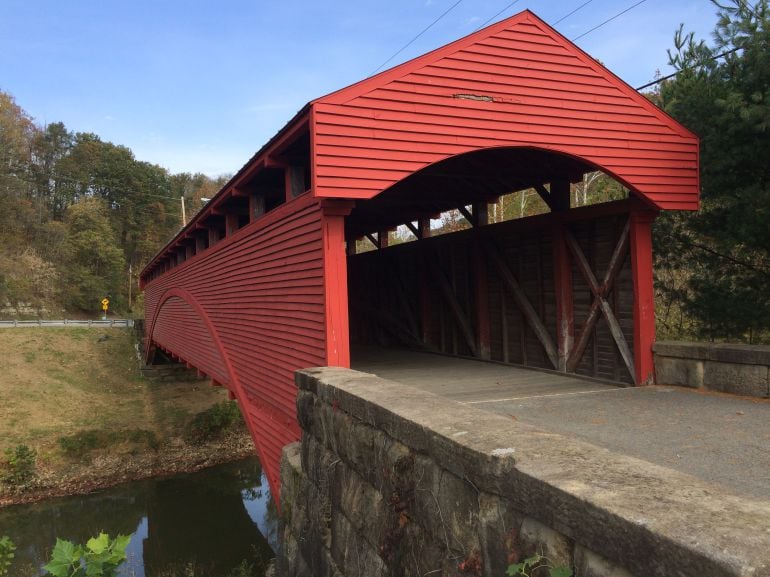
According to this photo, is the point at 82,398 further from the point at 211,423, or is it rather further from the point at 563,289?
the point at 563,289

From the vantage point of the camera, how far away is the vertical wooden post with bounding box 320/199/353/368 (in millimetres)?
5613

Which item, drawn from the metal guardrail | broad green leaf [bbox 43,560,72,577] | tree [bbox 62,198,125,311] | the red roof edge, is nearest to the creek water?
the red roof edge

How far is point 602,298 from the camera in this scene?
693 cm

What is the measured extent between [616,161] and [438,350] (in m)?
5.13

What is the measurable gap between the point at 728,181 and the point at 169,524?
14402 mm

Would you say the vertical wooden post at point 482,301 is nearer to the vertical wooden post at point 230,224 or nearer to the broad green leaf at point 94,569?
the vertical wooden post at point 230,224

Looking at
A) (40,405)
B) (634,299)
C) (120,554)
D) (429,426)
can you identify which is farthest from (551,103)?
(40,405)

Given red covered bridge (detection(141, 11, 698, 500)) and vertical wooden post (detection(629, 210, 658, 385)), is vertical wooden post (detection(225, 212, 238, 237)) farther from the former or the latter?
vertical wooden post (detection(629, 210, 658, 385))

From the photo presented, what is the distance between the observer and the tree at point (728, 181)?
6.82m

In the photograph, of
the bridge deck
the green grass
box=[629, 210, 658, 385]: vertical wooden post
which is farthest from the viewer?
the green grass

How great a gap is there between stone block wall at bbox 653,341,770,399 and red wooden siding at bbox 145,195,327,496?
3751 millimetres

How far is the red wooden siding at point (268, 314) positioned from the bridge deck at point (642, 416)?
1.54 metres

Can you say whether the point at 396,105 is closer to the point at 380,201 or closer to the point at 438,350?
the point at 380,201

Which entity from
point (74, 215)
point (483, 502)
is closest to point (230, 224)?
point (483, 502)
